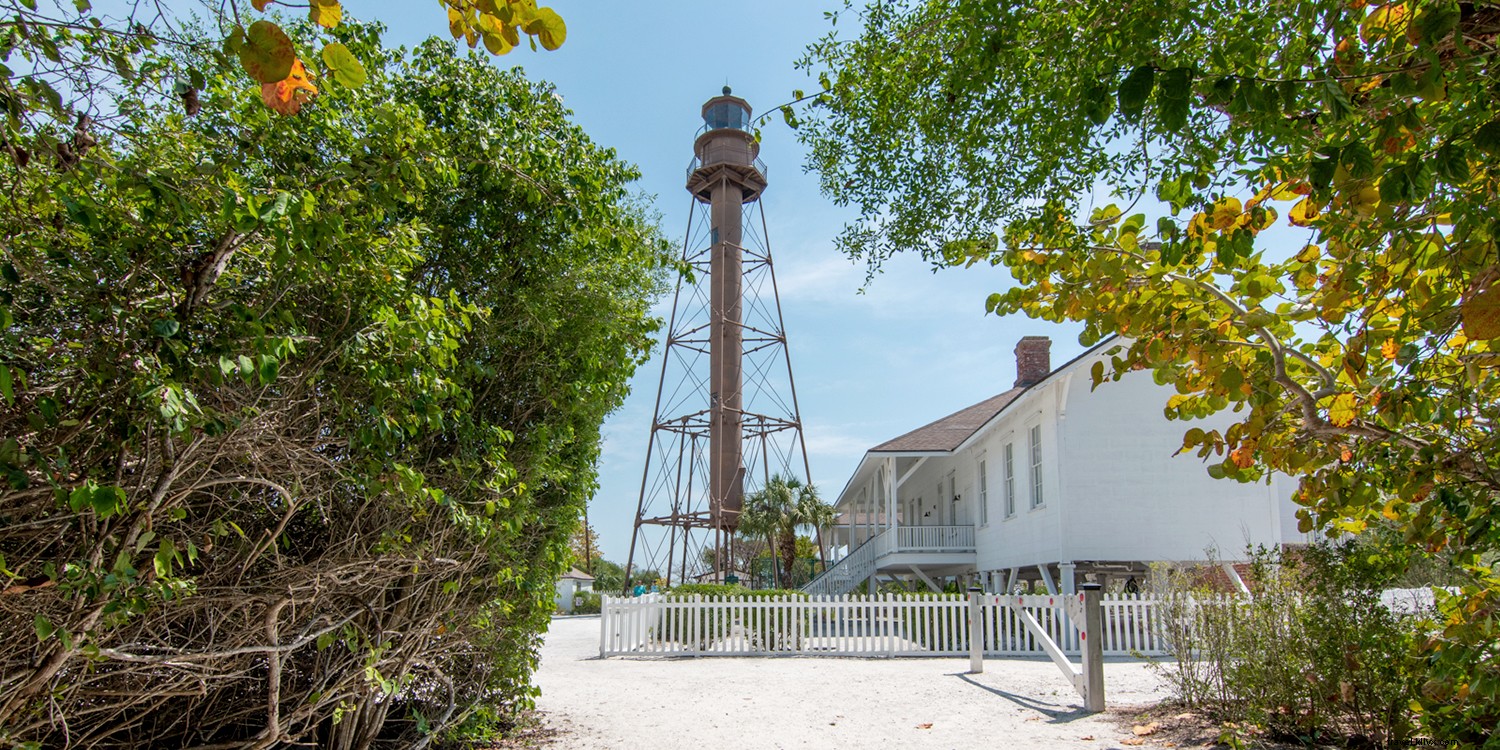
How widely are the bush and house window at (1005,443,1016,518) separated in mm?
12946

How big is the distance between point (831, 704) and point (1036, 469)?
11236 millimetres

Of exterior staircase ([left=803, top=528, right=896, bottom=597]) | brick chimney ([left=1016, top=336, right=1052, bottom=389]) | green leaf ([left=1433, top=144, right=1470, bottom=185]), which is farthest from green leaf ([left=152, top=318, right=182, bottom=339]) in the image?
brick chimney ([left=1016, top=336, right=1052, bottom=389])

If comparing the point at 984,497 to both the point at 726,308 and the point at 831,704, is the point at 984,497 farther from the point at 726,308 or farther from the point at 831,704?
the point at 831,704

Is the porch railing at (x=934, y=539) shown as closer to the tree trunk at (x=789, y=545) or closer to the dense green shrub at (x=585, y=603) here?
the tree trunk at (x=789, y=545)

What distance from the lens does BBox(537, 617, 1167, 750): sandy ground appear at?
7758 millimetres

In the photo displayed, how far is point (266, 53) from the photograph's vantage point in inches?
82.5

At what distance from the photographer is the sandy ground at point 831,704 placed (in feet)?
25.5

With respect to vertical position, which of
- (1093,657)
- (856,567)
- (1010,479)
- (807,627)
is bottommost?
(807,627)

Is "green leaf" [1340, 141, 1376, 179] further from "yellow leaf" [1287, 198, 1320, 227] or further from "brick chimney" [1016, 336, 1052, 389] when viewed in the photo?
"brick chimney" [1016, 336, 1052, 389]

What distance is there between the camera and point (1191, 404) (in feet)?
16.4

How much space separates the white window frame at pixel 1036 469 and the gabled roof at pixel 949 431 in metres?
1.22

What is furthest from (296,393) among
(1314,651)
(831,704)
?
(831,704)

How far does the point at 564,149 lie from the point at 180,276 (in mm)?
2704

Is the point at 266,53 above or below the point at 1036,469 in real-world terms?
below
